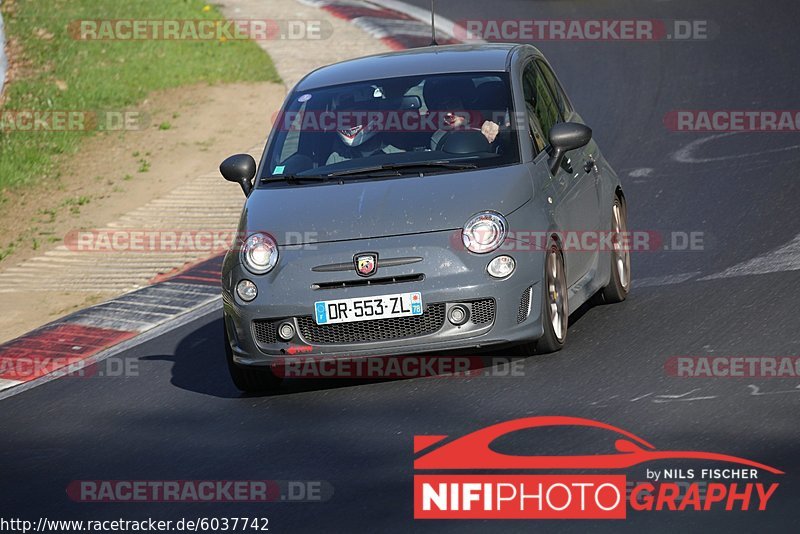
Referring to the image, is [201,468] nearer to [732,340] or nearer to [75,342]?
[732,340]

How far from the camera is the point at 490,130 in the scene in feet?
30.2

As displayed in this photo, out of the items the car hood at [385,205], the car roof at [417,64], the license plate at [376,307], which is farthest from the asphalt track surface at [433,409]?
the car roof at [417,64]

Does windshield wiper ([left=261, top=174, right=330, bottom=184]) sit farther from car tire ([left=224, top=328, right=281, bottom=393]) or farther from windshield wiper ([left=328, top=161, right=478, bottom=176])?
car tire ([left=224, top=328, right=281, bottom=393])

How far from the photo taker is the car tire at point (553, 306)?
27.9 ft

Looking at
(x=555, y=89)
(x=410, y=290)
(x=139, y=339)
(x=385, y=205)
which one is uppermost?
(x=555, y=89)

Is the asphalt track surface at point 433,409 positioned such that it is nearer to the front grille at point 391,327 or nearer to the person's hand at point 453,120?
the front grille at point 391,327

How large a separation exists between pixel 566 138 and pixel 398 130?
101cm

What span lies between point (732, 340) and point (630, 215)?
418cm

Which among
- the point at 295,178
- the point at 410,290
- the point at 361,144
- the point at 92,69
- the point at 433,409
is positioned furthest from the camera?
the point at 92,69

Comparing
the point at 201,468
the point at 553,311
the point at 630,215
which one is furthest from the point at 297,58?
the point at 201,468

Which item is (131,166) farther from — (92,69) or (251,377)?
(251,377)

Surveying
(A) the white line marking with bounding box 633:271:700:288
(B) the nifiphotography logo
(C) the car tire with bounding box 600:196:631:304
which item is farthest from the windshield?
(B) the nifiphotography logo

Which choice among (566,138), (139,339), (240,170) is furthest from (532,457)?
(139,339)

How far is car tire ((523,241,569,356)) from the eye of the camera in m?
8.51
